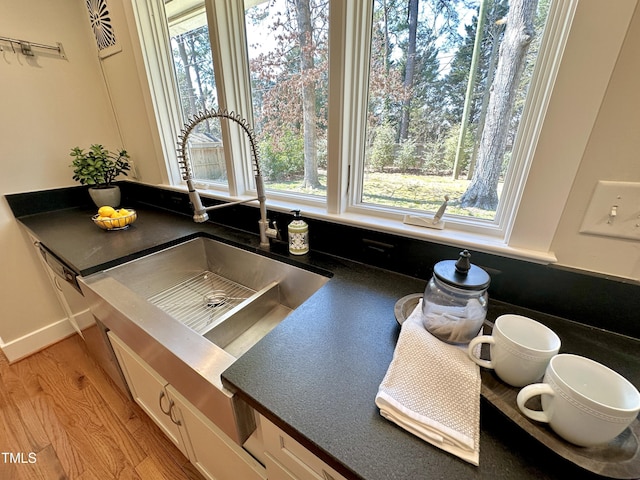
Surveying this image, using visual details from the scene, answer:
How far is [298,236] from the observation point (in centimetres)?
106

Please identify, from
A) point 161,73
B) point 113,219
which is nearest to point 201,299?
point 113,219

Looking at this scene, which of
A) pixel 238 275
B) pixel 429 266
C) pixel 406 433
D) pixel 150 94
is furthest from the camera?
pixel 150 94

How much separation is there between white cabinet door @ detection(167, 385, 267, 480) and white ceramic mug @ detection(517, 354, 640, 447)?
26.6 inches

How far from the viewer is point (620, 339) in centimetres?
64

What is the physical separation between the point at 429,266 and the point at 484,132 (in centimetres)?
45

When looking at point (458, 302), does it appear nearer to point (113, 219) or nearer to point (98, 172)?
point (113, 219)

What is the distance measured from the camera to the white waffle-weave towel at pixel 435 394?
1.37ft

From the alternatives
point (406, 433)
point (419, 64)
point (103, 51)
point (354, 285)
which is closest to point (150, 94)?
point (103, 51)

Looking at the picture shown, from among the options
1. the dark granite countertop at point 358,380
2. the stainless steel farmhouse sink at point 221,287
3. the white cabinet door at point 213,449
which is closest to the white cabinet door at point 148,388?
the white cabinet door at point 213,449

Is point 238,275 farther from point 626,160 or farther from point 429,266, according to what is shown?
point 626,160

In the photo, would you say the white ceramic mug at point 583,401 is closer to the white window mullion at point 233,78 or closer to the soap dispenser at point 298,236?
the soap dispenser at point 298,236

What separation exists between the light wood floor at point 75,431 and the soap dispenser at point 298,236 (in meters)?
1.11

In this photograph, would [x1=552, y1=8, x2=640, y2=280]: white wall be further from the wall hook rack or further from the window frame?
the wall hook rack

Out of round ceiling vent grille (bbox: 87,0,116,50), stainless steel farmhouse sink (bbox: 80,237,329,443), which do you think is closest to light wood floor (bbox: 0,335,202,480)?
stainless steel farmhouse sink (bbox: 80,237,329,443)
